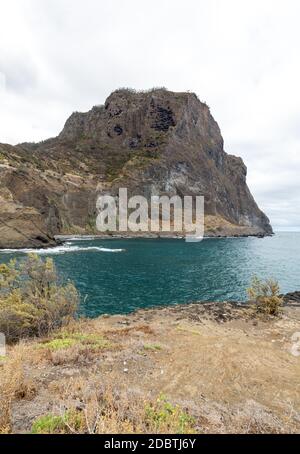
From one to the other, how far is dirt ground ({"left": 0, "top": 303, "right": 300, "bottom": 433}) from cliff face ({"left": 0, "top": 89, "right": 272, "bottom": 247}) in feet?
233

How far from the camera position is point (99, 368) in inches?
380

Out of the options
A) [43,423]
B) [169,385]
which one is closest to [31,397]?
[43,423]

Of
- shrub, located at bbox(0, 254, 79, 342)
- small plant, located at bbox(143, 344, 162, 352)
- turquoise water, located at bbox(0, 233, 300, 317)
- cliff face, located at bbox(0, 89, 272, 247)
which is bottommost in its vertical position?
turquoise water, located at bbox(0, 233, 300, 317)

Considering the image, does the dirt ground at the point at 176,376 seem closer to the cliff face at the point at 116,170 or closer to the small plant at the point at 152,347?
the small plant at the point at 152,347

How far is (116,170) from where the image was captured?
15450 cm

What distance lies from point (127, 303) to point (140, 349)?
17.4 m

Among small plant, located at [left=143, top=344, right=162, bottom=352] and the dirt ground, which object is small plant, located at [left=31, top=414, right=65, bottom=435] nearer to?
the dirt ground

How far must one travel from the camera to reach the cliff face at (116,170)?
9681 centimetres

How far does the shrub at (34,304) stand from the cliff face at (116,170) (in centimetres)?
6222

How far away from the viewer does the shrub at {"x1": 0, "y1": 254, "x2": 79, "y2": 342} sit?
48.4ft

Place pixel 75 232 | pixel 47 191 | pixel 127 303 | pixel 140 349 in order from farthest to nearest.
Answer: pixel 75 232
pixel 47 191
pixel 127 303
pixel 140 349

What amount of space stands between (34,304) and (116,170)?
467 ft

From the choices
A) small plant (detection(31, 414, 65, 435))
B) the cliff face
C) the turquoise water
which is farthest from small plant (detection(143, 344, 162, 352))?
the cliff face
